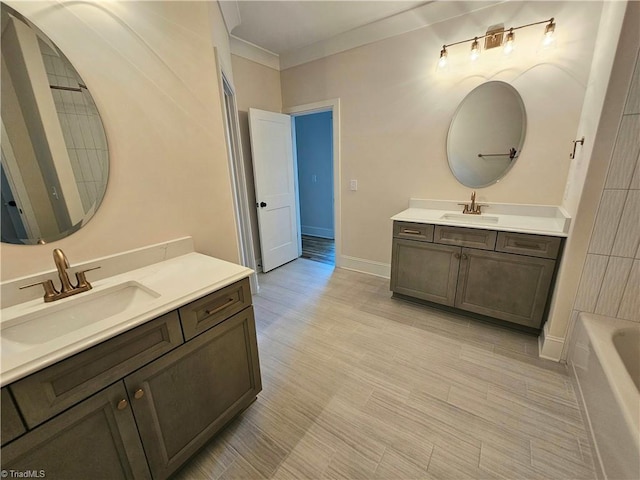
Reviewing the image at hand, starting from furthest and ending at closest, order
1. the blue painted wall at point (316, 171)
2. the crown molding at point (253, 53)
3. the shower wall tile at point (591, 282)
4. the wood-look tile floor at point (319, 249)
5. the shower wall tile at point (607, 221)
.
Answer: the blue painted wall at point (316, 171) → the wood-look tile floor at point (319, 249) → the crown molding at point (253, 53) → the shower wall tile at point (591, 282) → the shower wall tile at point (607, 221)

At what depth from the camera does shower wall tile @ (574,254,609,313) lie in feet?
5.22

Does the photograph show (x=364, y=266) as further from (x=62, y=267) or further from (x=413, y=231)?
(x=62, y=267)

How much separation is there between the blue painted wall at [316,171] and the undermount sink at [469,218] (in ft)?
8.59

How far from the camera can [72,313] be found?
1129 mm

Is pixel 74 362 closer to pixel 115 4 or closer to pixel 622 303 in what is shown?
pixel 115 4

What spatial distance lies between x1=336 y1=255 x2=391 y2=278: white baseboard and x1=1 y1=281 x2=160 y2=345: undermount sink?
2511 mm

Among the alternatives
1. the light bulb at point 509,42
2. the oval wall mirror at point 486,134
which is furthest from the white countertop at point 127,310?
the light bulb at point 509,42

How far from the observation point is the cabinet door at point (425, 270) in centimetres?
229

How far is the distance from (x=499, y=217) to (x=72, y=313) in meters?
2.91

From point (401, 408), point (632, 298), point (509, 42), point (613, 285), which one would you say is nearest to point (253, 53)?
point (509, 42)

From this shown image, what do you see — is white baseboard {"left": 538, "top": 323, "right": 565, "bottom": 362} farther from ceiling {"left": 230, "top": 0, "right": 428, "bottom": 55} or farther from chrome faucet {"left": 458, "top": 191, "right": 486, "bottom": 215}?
ceiling {"left": 230, "top": 0, "right": 428, "bottom": 55}

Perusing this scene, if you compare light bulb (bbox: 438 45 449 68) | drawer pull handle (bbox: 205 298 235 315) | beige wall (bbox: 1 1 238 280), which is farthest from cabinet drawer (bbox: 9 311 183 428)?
light bulb (bbox: 438 45 449 68)

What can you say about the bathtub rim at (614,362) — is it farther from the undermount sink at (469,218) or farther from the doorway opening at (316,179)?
the doorway opening at (316,179)

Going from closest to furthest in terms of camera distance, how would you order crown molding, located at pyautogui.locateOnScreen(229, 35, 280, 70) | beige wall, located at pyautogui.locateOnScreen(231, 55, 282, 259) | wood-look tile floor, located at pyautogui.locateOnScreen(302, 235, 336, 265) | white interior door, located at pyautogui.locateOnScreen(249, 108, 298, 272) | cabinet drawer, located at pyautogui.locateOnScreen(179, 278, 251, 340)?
cabinet drawer, located at pyautogui.locateOnScreen(179, 278, 251, 340)
crown molding, located at pyautogui.locateOnScreen(229, 35, 280, 70)
beige wall, located at pyautogui.locateOnScreen(231, 55, 282, 259)
white interior door, located at pyautogui.locateOnScreen(249, 108, 298, 272)
wood-look tile floor, located at pyautogui.locateOnScreen(302, 235, 336, 265)
